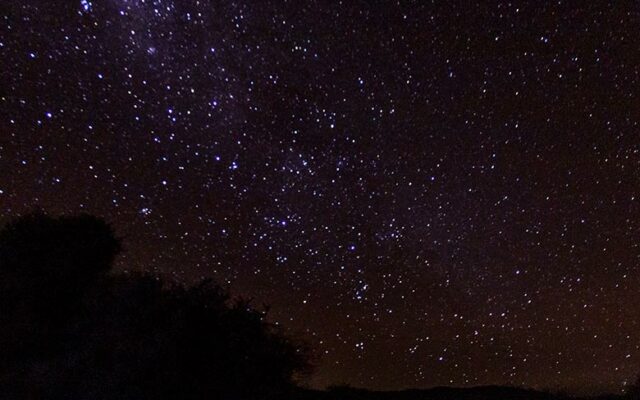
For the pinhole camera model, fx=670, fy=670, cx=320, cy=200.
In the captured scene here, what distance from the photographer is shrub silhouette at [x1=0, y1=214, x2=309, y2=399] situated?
23.9 feet

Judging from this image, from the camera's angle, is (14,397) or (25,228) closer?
(14,397)

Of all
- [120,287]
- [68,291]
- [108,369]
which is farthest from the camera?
[68,291]

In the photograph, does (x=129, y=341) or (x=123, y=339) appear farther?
(x=123, y=339)

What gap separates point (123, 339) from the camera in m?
7.62

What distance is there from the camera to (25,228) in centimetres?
1059

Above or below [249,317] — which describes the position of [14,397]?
below

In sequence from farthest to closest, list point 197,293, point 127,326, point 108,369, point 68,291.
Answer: point 68,291 → point 197,293 → point 127,326 → point 108,369

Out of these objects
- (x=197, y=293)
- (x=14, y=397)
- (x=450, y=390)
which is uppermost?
(x=197, y=293)

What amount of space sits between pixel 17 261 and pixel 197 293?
3.39 m

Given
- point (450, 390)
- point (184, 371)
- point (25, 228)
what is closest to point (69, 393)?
point (184, 371)

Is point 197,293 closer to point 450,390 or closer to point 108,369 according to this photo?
point 108,369

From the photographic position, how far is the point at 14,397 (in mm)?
7500

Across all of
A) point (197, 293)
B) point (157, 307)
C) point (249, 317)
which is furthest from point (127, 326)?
point (249, 317)

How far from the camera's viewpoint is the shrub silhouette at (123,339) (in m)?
7.28
